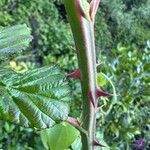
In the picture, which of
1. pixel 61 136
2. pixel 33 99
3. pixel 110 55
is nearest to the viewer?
pixel 33 99

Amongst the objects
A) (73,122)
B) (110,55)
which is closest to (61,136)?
(73,122)

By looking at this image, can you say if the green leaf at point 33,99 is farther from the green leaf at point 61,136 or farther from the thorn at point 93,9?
the green leaf at point 61,136

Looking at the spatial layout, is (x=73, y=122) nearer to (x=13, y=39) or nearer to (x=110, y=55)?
(x=13, y=39)

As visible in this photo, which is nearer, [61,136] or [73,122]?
[73,122]

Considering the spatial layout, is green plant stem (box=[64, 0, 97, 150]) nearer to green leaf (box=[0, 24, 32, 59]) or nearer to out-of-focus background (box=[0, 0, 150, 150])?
green leaf (box=[0, 24, 32, 59])

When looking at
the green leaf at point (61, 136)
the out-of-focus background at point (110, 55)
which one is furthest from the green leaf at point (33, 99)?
the out-of-focus background at point (110, 55)

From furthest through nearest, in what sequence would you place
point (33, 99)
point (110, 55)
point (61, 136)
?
point (110, 55), point (61, 136), point (33, 99)

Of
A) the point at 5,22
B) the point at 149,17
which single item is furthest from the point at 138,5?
the point at 5,22
